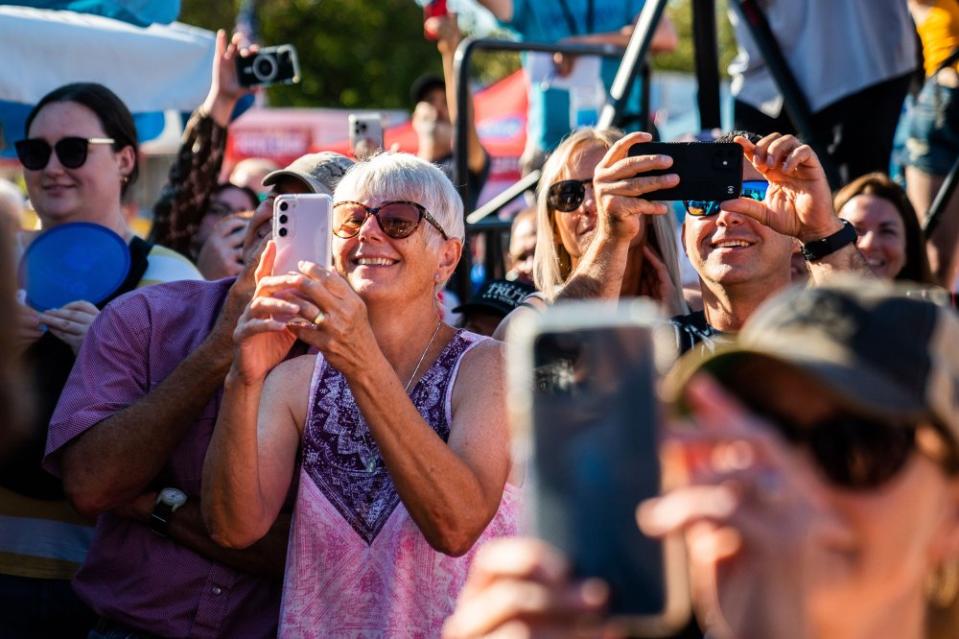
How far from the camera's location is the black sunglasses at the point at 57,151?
4.29 m

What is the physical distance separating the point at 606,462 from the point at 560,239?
2.62 m

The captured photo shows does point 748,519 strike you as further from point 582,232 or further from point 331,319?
point 582,232

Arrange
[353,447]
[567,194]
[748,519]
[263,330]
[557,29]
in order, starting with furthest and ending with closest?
[557,29]
[567,194]
[353,447]
[263,330]
[748,519]

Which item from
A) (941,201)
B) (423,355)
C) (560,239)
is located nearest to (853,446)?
(423,355)

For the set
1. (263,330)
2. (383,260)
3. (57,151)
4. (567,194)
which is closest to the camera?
(263,330)

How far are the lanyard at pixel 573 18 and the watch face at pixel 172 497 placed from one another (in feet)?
10.1

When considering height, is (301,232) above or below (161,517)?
Result: above

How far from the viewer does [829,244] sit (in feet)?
10.5

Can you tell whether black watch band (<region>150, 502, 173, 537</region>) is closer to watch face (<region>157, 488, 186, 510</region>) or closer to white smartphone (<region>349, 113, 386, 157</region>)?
watch face (<region>157, 488, 186, 510</region>)

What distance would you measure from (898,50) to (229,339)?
112 inches

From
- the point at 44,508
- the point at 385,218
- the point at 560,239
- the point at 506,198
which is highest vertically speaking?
the point at 385,218

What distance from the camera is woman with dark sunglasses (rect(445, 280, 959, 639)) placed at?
1266 millimetres

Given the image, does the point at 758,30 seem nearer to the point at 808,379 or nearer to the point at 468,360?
the point at 468,360

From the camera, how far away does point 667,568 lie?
4.32 ft
